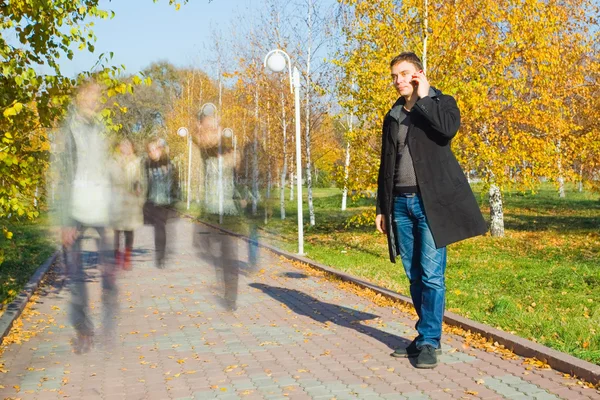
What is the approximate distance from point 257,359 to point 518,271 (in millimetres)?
6806

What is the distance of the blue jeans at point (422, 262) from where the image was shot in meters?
5.15

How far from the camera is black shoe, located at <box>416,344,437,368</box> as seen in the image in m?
5.08

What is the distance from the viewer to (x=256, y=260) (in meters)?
13.3

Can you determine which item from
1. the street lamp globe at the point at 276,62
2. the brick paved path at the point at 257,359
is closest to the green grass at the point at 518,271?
the brick paved path at the point at 257,359

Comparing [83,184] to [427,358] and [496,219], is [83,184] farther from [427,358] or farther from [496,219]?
[496,219]

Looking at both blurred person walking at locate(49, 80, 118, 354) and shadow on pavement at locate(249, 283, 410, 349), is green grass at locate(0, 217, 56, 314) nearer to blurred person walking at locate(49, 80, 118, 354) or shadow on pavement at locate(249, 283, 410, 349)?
blurred person walking at locate(49, 80, 118, 354)

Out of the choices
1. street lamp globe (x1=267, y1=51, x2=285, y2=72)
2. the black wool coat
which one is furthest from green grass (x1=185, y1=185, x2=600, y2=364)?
street lamp globe (x1=267, y1=51, x2=285, y2=72)

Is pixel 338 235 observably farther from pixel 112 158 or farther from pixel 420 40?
pixel 112 158

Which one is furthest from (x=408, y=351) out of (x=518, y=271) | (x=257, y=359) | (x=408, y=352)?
(x=518, y=271)

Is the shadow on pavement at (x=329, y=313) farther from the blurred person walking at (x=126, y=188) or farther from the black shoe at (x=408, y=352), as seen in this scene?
the blurred person walking at (x=126, y=188)

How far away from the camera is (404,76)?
5.07m

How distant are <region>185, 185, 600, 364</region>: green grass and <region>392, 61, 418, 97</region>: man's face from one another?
2290 millimetres

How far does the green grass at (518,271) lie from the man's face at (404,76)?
2290 millimetres

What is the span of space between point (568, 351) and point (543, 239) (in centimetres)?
1196
